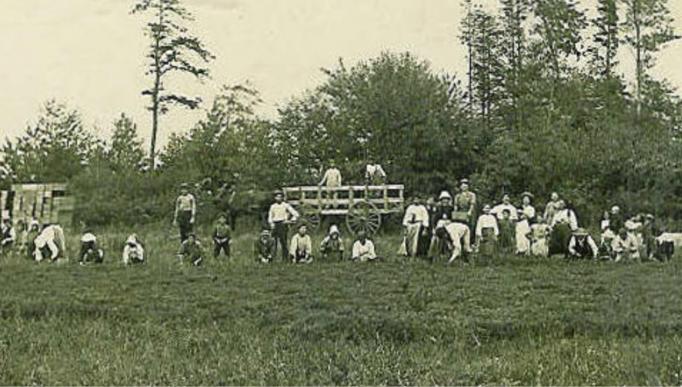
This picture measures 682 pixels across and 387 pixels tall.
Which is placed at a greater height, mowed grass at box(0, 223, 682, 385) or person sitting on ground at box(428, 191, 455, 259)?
person sitting on ground at box(428, 191, 455, 259)

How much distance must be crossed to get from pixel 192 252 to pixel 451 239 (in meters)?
5.52

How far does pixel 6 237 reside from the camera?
28.6 m

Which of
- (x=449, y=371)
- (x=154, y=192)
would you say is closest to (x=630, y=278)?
(x=449, y=371)

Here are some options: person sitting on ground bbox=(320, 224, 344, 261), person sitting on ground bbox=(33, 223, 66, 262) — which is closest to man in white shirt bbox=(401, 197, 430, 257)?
person sitting on ground bbox=(320, 224, 344, 261)

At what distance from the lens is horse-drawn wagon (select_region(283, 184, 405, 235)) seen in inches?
1296

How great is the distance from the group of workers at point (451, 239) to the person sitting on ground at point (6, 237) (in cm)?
212

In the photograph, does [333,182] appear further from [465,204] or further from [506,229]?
[465,204]

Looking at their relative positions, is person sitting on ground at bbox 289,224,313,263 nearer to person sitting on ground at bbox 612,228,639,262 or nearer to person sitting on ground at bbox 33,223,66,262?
person sitting on ground at bbox 33,223,66,262

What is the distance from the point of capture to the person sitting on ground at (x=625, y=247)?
23.5 meters

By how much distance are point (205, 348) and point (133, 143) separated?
3871 centimetres

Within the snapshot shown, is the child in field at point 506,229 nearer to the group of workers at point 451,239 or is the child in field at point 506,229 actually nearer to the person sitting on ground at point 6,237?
the group of workers at point 451,239

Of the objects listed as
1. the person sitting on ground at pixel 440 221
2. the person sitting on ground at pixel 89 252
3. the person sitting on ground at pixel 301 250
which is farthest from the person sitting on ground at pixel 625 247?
the person sitting on ground at pixel 89 252

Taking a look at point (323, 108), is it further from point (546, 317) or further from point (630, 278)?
point (546, 317)

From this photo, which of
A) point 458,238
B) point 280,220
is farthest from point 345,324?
point 280,220
